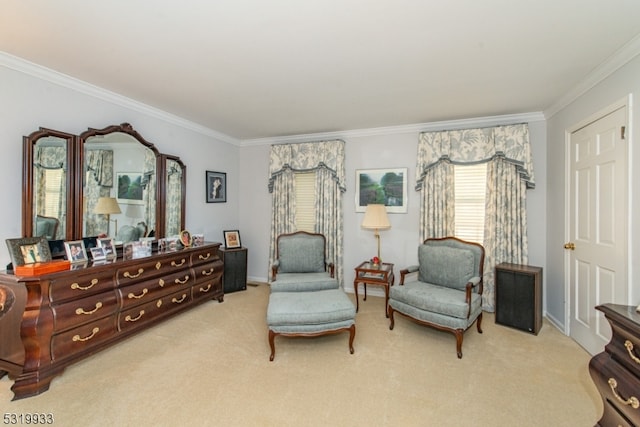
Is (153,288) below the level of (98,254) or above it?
below

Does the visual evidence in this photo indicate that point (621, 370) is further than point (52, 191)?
No

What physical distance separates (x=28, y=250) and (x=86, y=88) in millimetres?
1684

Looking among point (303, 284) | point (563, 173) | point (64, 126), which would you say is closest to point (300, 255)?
point (303, 284)

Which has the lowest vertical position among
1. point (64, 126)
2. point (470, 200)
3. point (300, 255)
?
point (300, 255)

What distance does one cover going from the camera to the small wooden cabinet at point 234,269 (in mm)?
4449

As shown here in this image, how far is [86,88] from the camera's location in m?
2.89

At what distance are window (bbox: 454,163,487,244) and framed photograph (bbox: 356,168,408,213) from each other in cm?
73

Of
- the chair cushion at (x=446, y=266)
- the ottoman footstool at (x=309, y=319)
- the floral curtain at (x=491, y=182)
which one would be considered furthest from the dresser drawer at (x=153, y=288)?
the floral curtain at (x=491, y=182)

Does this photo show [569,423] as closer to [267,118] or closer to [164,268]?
[164,268]

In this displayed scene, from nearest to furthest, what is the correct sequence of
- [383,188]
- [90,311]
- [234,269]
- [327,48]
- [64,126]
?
1. [327,48]
2. [90,311]
3. [64,126]
4. [383,188]
5. [234,269]

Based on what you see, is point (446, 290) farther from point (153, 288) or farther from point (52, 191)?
point (52, 191)

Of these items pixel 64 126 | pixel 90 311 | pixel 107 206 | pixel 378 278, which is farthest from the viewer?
pixel 378 278

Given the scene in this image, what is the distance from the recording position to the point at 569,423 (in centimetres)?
184

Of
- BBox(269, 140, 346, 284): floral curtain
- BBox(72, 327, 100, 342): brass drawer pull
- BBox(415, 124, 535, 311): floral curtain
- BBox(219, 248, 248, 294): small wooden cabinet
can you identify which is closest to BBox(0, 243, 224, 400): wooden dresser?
BBox(72, 327, 100, 342): brass drawer pull
